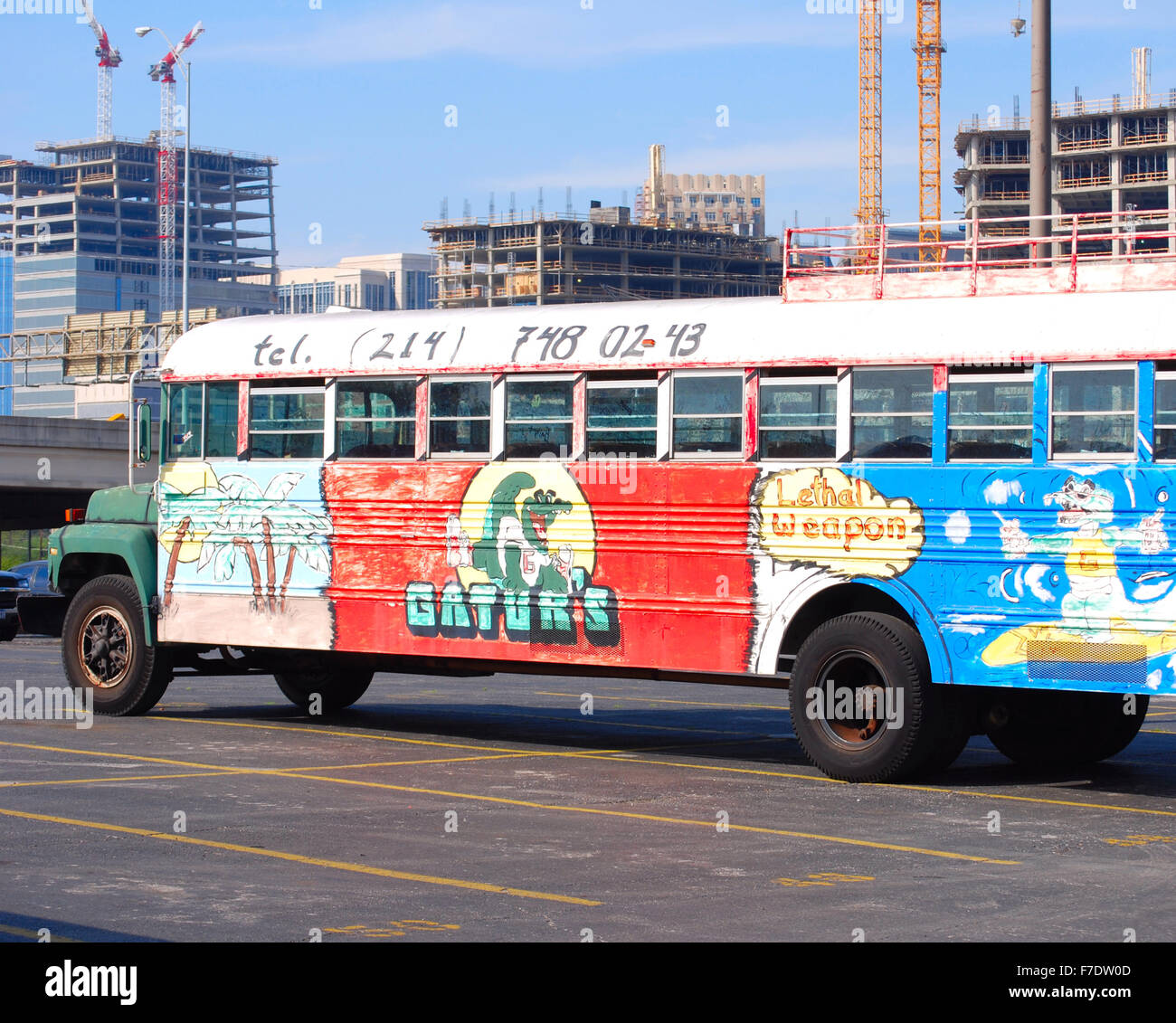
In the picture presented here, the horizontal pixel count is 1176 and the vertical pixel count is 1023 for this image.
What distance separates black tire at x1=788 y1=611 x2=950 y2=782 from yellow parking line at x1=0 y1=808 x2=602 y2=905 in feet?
13.4

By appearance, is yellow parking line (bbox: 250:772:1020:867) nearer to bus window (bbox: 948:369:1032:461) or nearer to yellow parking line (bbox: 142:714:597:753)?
yellow parking line (bbox: 142:714:597:753)

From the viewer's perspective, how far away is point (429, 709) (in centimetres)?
1805

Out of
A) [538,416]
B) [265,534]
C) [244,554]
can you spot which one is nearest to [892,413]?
[538,416]

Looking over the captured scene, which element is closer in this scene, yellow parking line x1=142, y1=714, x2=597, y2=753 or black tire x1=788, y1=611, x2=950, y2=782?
black tire x1=788, y1=611, x2=950, y2=782

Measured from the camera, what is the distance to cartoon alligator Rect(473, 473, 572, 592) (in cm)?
1403

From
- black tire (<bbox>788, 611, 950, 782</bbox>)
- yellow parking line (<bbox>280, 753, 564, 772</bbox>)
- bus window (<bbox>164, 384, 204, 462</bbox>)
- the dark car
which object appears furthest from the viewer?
the dark car

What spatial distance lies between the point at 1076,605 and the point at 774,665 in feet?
7.23

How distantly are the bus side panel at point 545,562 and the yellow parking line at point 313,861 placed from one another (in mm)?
4188

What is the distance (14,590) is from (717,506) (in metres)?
25.0

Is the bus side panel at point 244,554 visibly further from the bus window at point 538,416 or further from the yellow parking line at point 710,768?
the yellow parking line at point 710,768

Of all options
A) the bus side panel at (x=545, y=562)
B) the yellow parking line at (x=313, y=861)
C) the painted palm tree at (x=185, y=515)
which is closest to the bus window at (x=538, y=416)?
the bus side panel at (x=545, y=562)

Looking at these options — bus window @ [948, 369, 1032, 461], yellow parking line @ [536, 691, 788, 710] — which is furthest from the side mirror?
bus window @ [948, 369, 1032, 461]

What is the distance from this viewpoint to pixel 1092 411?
1181 cm
